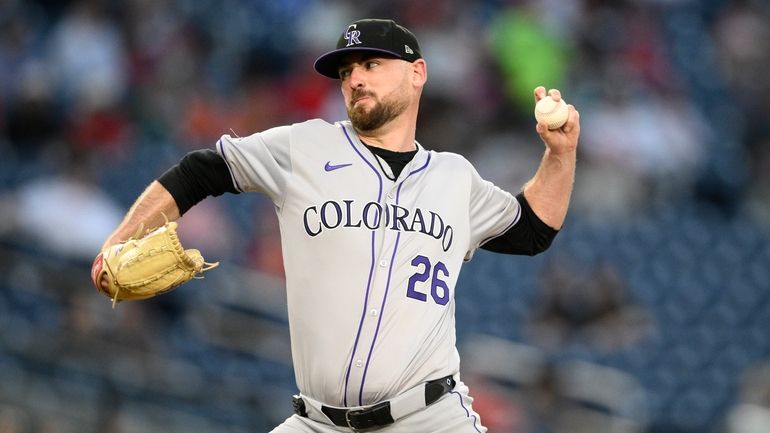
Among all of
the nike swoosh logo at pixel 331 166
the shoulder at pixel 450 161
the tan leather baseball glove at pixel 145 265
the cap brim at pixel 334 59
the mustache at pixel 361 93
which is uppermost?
the cap brim at pixel 334 59

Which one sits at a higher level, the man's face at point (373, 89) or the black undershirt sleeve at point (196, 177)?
the man's face at point (373, 89)

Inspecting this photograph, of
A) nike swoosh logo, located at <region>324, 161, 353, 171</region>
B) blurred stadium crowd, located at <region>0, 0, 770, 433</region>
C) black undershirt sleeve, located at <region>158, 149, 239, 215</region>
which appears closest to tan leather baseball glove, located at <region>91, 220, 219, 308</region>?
black undershirt sleeve, located at <region>158, 149, 239, 215</region>

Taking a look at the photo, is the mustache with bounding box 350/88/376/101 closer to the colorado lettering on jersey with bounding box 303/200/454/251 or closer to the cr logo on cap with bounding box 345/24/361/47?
the cr logo on cap with bounding box 345/24/361/47

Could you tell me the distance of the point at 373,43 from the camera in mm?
3531

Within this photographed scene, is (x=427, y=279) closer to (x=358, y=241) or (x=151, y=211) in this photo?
(x=358, y=241)

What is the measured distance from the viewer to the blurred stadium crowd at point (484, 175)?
6555 millimetres

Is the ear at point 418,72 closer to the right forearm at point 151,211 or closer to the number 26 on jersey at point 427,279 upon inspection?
the number 26 on jersey at point 427,279

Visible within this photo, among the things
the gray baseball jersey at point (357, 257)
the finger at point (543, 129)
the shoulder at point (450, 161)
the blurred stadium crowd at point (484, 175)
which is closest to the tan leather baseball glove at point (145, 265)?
the gray baseball jersey at point (357, 257)

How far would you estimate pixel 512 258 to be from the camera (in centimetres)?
788

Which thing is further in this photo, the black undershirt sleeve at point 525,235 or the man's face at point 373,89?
the black undershirt sleeve at point 525,235

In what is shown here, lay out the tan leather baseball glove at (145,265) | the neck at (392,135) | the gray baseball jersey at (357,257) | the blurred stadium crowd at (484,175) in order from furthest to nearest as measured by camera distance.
→ the blurred stadium crowd at (484,175) → the neck at (392,135) → the gray baseball jersey at (357,257) → the tan leather baseball glove at (145,265)

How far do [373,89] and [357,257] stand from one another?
49 centimetres

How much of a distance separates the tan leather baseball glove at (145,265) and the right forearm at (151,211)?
0.17 feet

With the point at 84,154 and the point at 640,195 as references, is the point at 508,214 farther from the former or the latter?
the point at 640,195
